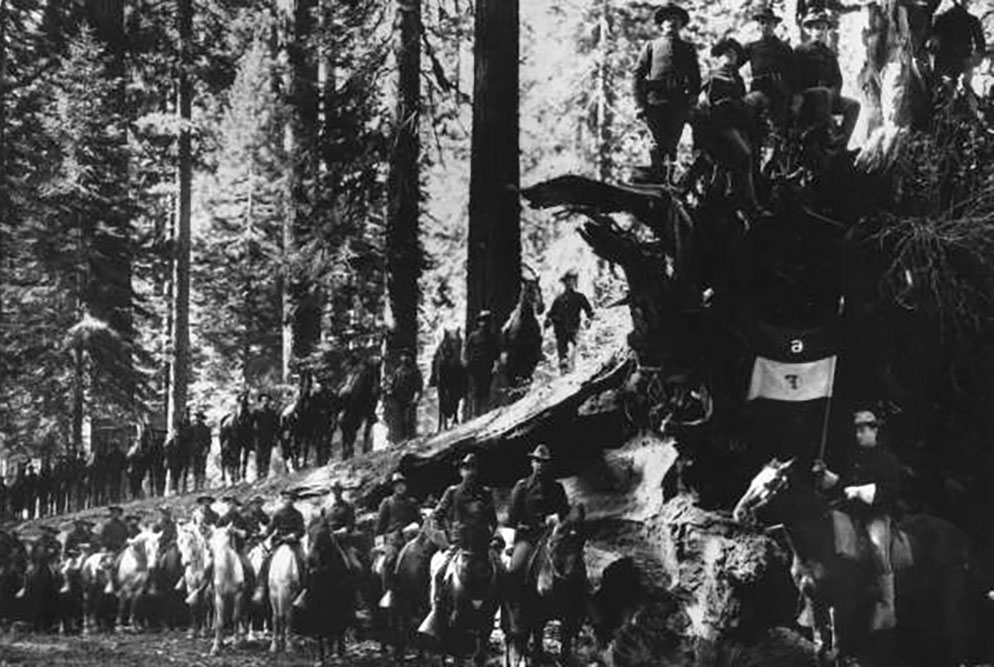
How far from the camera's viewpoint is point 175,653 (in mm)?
11508

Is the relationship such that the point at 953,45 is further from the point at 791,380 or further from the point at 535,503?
the point at 535,503

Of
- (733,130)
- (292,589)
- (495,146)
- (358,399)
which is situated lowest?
(292,589)

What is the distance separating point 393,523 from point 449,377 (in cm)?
407

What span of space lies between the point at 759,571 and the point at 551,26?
14240mm

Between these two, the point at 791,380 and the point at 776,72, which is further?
the point at 776,72

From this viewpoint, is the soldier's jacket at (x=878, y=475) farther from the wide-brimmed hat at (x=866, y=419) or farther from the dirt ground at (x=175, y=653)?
the dirt ground at (x=175, y=653)

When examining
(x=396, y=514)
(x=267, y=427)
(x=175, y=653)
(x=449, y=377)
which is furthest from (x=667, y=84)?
(x=267, y=427)

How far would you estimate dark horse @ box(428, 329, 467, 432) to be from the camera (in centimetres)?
1588

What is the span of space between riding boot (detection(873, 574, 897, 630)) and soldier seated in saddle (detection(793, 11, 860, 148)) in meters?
3.79

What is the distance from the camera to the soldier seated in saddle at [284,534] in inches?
465

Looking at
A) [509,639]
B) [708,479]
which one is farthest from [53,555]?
[708,479]

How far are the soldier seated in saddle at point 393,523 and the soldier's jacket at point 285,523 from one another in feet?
2.83

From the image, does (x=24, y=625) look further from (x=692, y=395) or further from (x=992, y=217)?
(x=992, y=217)

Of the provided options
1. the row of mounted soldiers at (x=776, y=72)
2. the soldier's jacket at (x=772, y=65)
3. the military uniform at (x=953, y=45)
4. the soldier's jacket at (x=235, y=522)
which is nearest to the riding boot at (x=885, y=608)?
the row of mounted soldiers at (x=776, y=72)
